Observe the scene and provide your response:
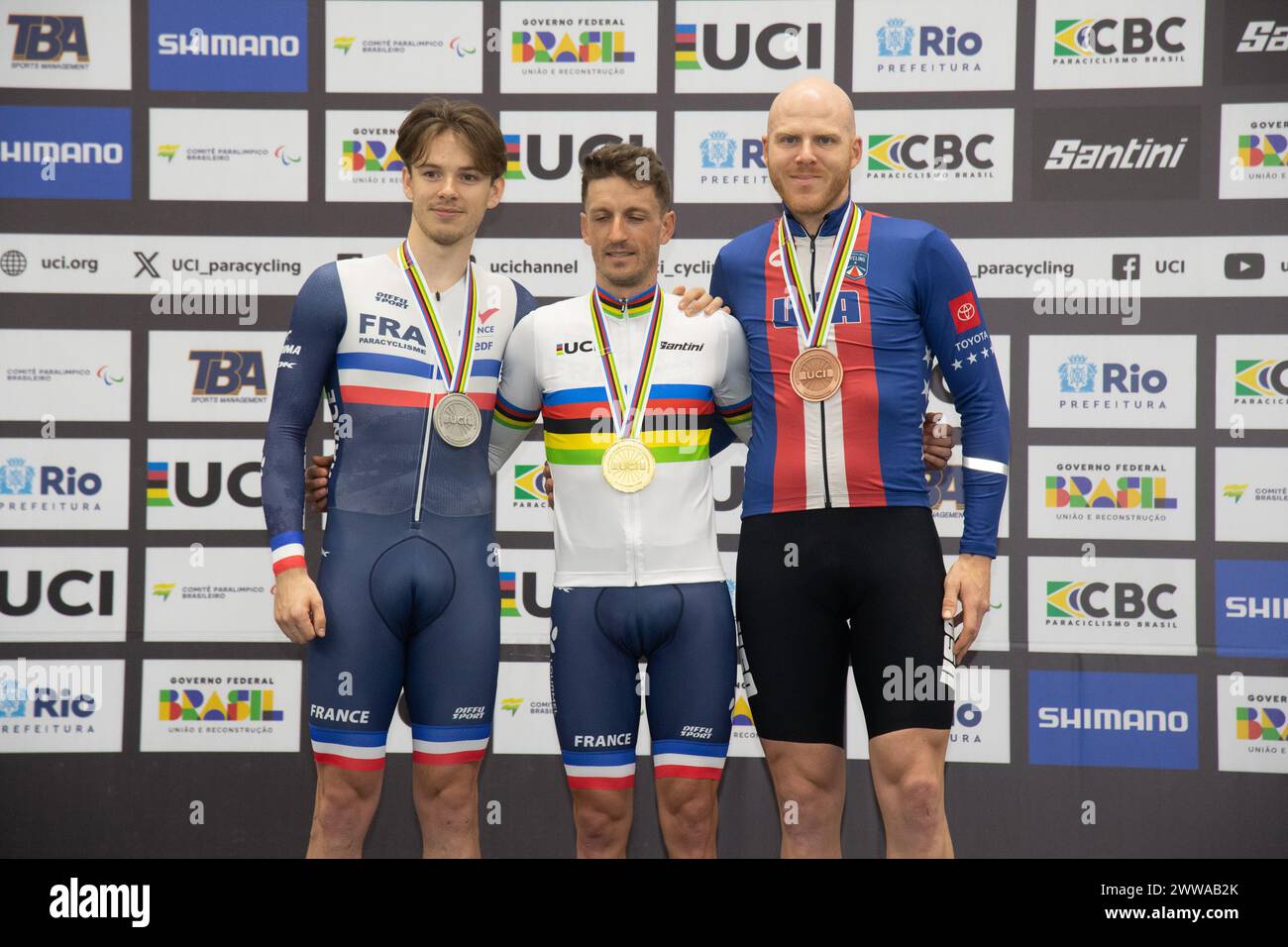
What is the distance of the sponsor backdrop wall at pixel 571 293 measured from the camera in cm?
390

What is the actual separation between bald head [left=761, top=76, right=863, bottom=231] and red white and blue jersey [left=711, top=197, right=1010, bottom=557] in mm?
88

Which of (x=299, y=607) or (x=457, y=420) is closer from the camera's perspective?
(x=299, y=607)

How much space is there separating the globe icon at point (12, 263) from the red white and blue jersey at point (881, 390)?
3.11 metres

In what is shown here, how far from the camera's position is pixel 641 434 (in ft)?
8.21

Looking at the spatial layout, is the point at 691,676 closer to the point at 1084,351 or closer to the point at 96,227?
the point at 1084,351

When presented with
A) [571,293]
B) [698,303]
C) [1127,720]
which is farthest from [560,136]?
[1127,720]

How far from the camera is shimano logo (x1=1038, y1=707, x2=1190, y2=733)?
12.7 feet

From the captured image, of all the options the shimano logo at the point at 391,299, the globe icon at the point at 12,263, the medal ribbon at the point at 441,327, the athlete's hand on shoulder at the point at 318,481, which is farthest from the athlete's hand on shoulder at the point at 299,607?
the globe icon at the point at 12,263

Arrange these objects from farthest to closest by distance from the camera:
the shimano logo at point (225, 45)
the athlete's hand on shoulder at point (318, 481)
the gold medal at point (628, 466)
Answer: the shimano logo at point (225, 45) → the athlete's hand on shoulder at point (318, 481) → the gold medal at point (628, 466)

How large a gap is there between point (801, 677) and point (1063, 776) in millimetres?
1883

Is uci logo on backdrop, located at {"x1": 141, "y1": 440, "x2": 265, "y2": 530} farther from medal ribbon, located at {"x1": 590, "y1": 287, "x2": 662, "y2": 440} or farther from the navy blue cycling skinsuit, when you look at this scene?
medal ribbon, located at {"x1": 590, "y1": 287, "x2": 662, "y2": 440}

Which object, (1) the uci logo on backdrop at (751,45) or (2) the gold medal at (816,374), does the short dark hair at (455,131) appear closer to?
(2) the gold medal at (816,374)

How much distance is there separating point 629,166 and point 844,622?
1.19m

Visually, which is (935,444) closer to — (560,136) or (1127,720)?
(1127,720)
